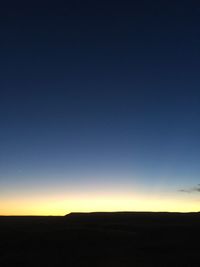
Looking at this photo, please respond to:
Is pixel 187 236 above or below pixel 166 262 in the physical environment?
above

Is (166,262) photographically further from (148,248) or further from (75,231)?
(75,231)

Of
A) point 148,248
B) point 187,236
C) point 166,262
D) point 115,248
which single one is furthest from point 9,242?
point 187,236

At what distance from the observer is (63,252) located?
44.5m

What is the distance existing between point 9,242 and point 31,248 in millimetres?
4976

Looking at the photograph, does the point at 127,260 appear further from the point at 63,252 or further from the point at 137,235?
the point at 137,235

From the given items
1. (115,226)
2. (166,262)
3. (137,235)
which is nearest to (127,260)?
(166,262)

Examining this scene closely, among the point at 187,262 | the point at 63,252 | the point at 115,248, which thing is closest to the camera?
the point at 187,262

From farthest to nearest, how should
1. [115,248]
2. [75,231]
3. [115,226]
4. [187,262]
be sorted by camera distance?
[115,226], [75,231], [115,248], [187,262]

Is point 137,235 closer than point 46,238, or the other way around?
point 46,238

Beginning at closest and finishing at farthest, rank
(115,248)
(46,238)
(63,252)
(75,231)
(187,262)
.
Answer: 1. (187,262)
2. (63,252)
3. (115,248)
4. (46,238)
5. (75,231)

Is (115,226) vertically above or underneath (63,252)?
above

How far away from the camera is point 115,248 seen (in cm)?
4788

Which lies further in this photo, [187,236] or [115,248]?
[187,236]

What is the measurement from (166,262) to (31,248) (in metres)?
15.5
